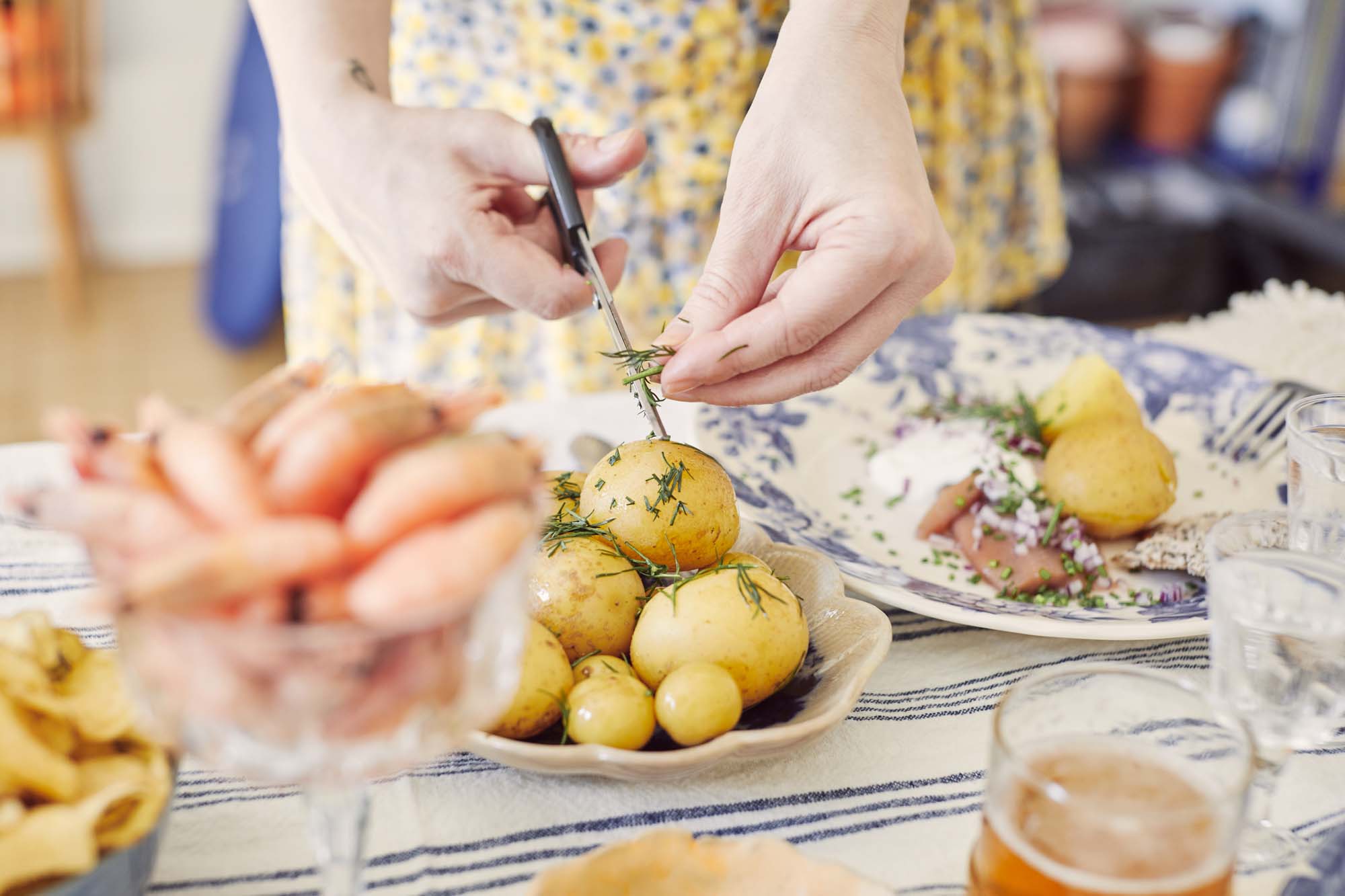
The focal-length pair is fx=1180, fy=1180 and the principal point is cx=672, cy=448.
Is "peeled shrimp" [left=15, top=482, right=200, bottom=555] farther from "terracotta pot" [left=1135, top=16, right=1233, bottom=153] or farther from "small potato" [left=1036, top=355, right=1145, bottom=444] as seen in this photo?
"terracotta pot" [left=1135, top=16, right=1233, bottom=153]

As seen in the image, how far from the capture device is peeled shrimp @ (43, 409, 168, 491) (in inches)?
17.4

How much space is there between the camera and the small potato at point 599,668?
0.65 meters

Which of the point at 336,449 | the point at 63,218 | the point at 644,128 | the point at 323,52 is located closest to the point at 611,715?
the point at 336,449

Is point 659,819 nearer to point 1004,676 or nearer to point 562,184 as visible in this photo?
point 1004,676

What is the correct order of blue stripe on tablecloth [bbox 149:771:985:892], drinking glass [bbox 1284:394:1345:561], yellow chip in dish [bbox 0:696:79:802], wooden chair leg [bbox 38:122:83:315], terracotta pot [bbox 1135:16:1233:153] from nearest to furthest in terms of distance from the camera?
Answer: yellow chip in dish [bbox 0:696:79:802] → blue stripe on tablecloth [bbox 149:771:985:892] → drinking glass [bbox 1284:394:1345:561] → terracotta pot [bbox 1135:16:1233:153] → wooden chair leg [bbox 38:122:83:315]

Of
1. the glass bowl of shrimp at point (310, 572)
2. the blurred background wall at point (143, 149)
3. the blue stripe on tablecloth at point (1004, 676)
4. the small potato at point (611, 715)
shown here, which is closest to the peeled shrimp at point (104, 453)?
the glass bowl of shrimp at point (310, 572)

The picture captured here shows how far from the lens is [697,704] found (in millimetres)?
615

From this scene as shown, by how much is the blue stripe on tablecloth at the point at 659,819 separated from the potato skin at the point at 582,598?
96 millimetres

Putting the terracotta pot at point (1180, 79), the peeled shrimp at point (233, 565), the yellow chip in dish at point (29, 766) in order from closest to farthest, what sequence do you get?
the peeled shrimp at point (233, 565) < the yellow chip in dish at point (29, 766) < the terracotta pot at point (1180, 79)

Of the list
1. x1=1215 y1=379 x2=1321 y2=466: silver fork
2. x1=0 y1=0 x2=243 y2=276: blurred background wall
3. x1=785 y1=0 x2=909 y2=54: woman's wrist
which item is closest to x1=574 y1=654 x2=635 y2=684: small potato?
x1=785 y1=0 x2=909 y2=54: woman's wrist

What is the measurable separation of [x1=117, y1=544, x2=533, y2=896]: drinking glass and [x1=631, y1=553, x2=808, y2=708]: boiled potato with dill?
0.59ft

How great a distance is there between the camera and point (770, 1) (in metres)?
1.28

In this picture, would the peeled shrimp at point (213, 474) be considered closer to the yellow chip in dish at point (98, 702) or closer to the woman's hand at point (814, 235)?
the yellow chip in dish at point (98, 702)

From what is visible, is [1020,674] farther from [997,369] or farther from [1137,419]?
[997,369]
